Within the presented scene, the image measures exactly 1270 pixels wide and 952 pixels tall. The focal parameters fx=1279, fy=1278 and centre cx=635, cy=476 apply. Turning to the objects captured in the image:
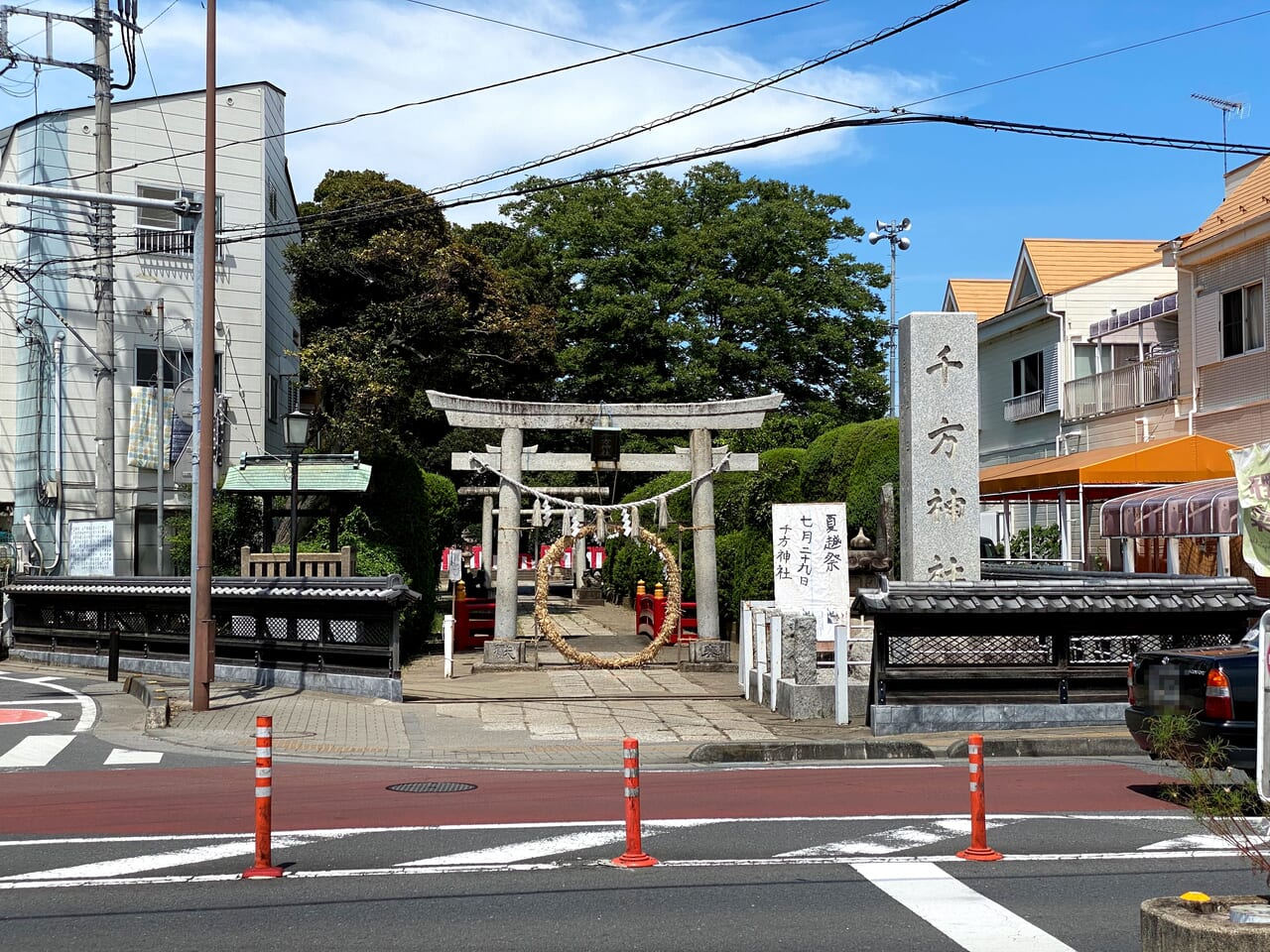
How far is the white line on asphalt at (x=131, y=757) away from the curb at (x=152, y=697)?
1.30 metres

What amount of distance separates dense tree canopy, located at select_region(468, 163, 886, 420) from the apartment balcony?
12.7 m

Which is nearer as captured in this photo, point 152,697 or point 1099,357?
point 152,697

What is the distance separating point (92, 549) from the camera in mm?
24703

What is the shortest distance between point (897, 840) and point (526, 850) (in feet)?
8.58

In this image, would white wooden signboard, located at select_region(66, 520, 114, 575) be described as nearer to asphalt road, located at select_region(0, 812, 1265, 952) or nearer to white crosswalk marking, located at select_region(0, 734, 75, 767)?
white crosswalk marking, located at select_region(0, 734, 75, 767)

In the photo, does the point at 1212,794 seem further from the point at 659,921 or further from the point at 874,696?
the point at 874,696

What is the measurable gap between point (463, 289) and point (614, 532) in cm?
1380

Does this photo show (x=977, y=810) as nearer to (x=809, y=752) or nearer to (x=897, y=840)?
(x=897, y=840)

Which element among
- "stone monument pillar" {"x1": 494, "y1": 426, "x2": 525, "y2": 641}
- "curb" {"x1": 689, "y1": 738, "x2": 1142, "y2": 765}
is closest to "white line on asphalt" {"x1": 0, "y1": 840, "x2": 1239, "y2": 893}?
"curb" {"x1": 689, "y1": 738, "x2": 1142, "y2": 765}

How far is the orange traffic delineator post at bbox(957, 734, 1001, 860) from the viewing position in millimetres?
8062

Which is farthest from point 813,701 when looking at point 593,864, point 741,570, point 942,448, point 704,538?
point 741,570

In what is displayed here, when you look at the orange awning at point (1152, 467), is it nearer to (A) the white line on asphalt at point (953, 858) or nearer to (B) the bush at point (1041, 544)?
(B) the bush at point (1041, 544)

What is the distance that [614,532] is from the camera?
80.6ft

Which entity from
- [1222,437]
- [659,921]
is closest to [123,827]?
[659,921]
